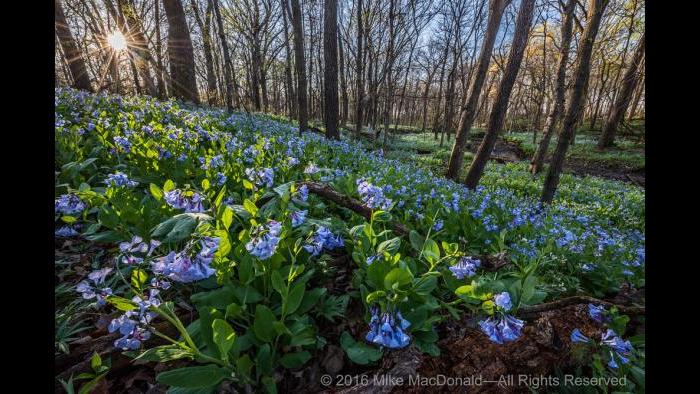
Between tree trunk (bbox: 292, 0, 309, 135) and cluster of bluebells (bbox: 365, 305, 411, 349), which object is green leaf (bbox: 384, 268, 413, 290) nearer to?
cluster of bluebells (bbox: 365, 305, 411, 349)

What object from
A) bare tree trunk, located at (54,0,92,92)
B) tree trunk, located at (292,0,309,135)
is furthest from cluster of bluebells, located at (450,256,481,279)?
bare tree trunk, located at (54,0,92,92)

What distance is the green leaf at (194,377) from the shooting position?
0.95 m

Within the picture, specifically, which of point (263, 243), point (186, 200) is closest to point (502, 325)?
point (263, 243)

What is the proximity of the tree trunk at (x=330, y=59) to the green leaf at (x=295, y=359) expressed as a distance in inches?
Answer: 271

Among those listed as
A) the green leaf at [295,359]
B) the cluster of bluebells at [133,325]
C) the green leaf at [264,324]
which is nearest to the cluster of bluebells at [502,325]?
the green leaf at [295,359]

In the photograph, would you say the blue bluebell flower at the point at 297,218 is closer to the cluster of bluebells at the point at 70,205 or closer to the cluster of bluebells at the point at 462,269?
the cluster of bluebells at the point at 462,269

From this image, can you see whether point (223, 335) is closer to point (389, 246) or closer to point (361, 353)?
point (361, 353)

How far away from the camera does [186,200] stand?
1531mm

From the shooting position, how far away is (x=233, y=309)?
1176 mm

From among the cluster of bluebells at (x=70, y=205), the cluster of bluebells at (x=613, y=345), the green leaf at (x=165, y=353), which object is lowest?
the cluster of bluebells at (x=613, y=345)

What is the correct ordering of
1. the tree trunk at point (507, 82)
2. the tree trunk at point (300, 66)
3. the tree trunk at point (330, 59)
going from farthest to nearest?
1. the tree trunk at point (300, 66)
2. the tree trunk at point (330, 59)
3. the tree trunk at point (507, 82)

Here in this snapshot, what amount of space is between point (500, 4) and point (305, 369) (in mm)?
7853
